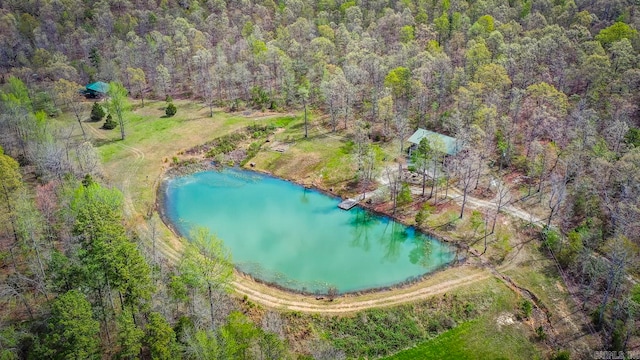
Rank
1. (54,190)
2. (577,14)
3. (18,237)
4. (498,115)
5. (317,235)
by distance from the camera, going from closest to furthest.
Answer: (18,237)
(54,190)
(317,235)
(498,115)
(577,14)

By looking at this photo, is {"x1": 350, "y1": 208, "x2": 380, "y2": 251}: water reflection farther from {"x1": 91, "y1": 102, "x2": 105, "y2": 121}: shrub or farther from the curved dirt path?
{"x1": 91, "y1": 102, "x2": 105, "y2": 121}: shrub

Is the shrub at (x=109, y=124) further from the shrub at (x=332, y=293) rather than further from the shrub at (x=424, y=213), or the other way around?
the shrub at (x=424, y=213)

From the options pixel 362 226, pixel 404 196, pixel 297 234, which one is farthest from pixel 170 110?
pixel 404 196

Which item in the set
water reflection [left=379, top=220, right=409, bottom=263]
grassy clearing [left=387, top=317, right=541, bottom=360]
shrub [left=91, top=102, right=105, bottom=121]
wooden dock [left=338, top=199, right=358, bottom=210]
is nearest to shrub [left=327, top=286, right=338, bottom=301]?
grassy clearing [left=387, top=317, right=541, bottom=360]

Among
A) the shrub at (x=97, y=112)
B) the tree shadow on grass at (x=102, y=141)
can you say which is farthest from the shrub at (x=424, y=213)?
the shrub at (x=97, y=112)

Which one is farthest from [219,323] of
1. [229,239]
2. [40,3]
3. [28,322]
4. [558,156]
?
[40,3]

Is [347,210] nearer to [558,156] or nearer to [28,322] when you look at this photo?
[558,156]

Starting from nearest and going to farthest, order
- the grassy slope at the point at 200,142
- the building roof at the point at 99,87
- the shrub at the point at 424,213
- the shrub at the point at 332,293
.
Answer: the shrub at the point at 332,293
the shrub at the point at 424,213
the grassy slope at the point at 200,142
the building roof at the point at 99,87
